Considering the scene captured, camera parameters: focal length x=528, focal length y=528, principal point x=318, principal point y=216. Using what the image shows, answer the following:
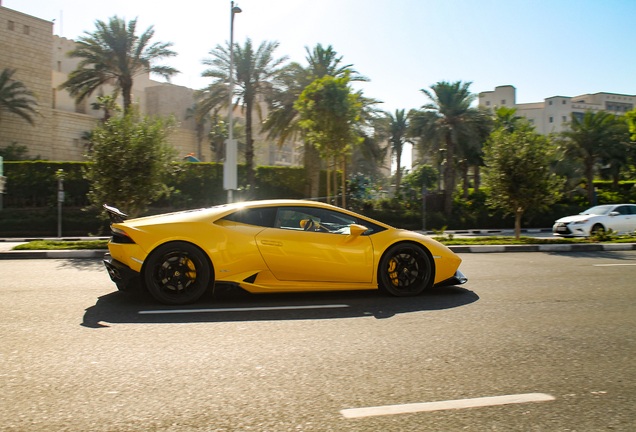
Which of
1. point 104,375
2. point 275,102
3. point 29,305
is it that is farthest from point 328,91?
point 104,375

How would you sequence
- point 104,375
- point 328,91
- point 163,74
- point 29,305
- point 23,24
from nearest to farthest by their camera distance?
point 104,375, point 29,305, point 328,91, point 163,74, point 23,24

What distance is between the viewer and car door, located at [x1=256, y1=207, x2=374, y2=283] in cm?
577

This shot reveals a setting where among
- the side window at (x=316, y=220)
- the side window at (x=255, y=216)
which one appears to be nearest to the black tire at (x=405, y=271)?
the side window at (x=316, y=220)

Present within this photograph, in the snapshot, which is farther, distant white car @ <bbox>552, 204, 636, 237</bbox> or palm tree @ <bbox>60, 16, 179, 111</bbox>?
palm tree @ <bbox>60, 16, 179, 111</bbox>

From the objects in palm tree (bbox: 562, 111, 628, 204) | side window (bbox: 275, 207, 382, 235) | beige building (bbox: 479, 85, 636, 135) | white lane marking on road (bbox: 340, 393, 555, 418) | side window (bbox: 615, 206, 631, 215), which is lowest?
white lane marking on road (bbox: 340, 393, 555, 418)

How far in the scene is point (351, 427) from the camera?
8.66 feet

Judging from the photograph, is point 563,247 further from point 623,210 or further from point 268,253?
point 268,253

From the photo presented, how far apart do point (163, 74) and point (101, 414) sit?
33.0 m

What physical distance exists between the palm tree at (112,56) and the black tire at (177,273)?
27.4 m

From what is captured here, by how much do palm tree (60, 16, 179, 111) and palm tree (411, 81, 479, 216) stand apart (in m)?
17.2

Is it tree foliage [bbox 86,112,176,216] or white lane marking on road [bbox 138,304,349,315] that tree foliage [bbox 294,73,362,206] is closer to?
tree foliage [bbox 86,112,176,216]

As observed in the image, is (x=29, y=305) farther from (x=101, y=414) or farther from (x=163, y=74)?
(x=163, y=74)

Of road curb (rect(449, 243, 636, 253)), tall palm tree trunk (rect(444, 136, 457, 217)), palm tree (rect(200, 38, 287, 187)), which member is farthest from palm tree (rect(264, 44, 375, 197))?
road curb (rect(449, 243, 636, 253))

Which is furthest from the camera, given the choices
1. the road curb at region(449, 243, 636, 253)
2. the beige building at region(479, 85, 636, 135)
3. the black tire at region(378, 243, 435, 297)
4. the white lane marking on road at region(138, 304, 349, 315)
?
the beige building at region(479, 85, 636, 135)
